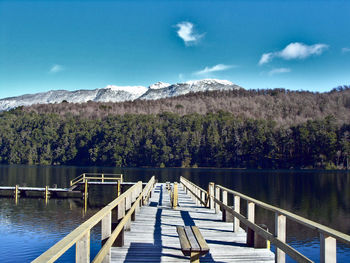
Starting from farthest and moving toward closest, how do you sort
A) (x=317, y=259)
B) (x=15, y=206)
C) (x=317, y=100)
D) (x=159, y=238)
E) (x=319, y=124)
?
(x=317, y=100) < (x=319, y=124) < (x=15, y=206) < (x=317, y=259) < (x=159, y=238)

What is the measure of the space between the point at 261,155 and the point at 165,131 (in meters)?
33.7

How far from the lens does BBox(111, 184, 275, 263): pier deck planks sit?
6.79 meters

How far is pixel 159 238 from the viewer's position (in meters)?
8.30

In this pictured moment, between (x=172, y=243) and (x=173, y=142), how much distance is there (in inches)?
4294

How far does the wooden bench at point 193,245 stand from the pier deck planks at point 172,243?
63 cm

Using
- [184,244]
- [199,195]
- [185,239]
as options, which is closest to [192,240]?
[185,239]

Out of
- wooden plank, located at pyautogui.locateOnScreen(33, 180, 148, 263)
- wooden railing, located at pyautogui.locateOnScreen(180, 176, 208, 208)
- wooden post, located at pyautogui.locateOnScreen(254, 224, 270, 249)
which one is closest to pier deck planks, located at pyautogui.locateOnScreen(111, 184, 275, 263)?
wooden post, located at pyautogui.locateOnScreen(254, 224, 270, 249)

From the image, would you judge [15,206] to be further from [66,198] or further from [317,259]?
[317,259]

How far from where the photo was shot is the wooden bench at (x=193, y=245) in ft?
17.4

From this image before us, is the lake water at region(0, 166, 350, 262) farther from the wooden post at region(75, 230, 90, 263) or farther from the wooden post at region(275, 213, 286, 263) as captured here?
the wooden post at region(75, 230, 90, 263)

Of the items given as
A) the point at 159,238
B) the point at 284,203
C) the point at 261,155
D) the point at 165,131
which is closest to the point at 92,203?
the point at 284,203

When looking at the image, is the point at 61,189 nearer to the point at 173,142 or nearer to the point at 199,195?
the point at 199,195

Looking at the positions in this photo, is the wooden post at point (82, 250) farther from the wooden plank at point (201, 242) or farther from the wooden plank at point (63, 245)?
the wooden plank at point (201, 242)

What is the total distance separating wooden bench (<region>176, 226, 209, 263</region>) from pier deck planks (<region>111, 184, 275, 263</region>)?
24.7 inches
